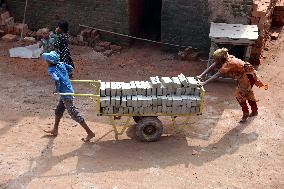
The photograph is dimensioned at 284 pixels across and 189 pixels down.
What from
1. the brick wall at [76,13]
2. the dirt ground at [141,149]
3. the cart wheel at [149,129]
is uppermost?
the brick wall at [76,13]

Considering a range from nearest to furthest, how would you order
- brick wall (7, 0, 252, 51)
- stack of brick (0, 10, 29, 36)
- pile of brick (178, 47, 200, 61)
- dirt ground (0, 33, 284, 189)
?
1. dirt ground (0, 33, 284, 189)
2. brick wall (7, 0, 252, 51)
3. pile of brick (178, 47, 200, 61)
4. stack of brick (0, 10, 29, 36)

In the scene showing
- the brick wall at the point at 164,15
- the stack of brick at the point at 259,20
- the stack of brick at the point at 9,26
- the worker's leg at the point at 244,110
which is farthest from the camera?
the stack of brick at the point at 9,26

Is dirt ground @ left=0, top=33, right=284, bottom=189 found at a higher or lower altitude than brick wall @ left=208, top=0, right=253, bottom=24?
lower

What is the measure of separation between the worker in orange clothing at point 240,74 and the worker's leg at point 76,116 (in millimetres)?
2305

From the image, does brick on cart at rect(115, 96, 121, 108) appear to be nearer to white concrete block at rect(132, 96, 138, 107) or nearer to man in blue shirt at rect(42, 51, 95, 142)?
white concrete block at rect(132, 96, 138, 107)

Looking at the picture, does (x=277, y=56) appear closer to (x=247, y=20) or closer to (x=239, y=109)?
(x=247, y=20)

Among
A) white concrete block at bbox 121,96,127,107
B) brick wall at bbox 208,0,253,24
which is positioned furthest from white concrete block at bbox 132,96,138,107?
brick wall at bbox 208,0,253,24

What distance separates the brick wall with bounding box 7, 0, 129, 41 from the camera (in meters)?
11.5

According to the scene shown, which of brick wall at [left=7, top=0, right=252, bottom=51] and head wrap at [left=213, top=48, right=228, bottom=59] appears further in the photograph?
brick wall at [left=7, top=0, right=252, bottom=51]

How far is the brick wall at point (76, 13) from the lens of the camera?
37.8 feet

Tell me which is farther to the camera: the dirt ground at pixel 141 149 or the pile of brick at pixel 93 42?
the pile of brick at pixel 93 42

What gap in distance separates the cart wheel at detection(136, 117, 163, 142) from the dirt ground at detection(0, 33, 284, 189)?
132 mm

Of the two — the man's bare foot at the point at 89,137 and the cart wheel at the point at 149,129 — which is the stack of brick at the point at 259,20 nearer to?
the cart wheel at the point at 149,129

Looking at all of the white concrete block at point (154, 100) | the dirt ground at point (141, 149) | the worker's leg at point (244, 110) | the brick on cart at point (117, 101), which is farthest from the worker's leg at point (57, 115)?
the worker's leg at point (244, 110)
